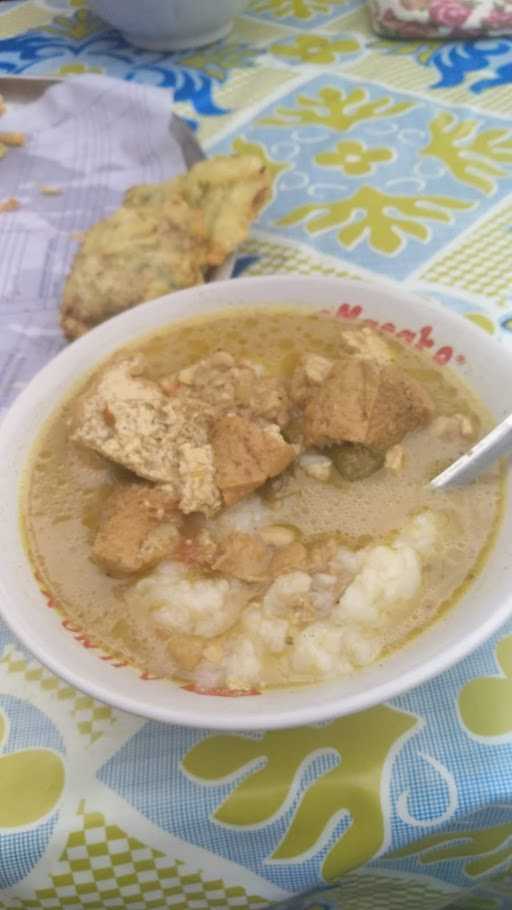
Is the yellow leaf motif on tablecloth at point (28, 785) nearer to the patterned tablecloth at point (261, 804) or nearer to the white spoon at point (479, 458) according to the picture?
the patterned tablecloth at point (261, 804)

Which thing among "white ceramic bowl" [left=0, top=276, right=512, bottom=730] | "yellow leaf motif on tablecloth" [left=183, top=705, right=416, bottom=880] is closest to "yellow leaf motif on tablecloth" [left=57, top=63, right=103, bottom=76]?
"white ceramic bowl" [left=0, top=276, right=512, bottom=730]

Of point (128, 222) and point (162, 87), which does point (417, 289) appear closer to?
point (128, 222)

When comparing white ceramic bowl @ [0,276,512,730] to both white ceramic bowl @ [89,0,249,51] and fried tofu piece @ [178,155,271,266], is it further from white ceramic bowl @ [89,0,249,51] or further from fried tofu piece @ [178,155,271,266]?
white ceramic bowl @ [89,0,249,51]

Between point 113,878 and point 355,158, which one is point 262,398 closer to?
point 113,878

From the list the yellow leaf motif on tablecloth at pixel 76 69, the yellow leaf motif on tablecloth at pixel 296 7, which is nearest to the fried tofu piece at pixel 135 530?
the yellow leaf motif on tablecloth at pixel 76 69

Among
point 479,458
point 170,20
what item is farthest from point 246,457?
point 170,20

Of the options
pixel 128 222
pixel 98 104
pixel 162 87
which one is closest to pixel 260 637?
pixel 128 222
